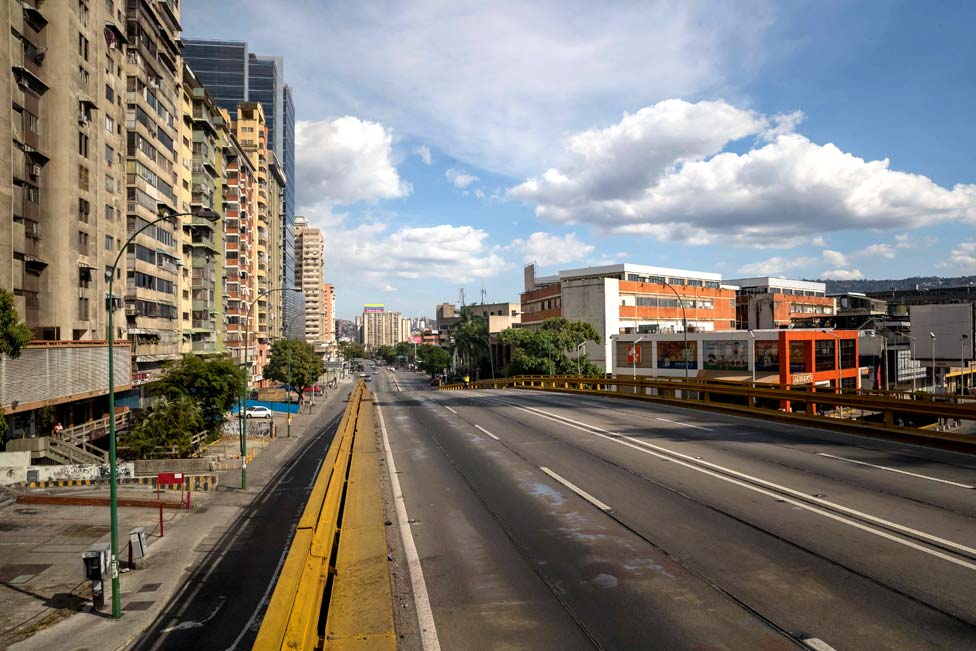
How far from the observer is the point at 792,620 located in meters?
6.96

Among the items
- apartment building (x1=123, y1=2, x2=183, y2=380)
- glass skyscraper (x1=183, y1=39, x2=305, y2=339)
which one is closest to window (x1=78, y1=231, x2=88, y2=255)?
apartment building (x1=123, y1=2, x2=183, y2=380)

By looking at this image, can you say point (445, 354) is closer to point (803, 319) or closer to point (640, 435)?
point (803, 319)

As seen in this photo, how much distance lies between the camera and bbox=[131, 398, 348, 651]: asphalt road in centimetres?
1612

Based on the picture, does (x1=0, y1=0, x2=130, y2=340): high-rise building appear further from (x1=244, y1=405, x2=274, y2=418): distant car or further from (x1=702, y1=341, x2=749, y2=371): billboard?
(x1=702, y1=341, x2=749, y2=371): billboard

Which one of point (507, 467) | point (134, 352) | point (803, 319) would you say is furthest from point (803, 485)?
point (803, 319)

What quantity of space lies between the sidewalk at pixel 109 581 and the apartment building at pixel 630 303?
62347 millimetres

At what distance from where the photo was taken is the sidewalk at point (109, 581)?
16391 mm

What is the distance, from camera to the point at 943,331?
79.0m

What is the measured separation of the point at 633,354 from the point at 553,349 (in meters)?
10.7

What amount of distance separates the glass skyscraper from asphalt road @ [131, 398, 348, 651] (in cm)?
12801

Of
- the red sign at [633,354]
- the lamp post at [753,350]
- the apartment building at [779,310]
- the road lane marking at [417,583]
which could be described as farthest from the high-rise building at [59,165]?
the apartment building at [779,310]

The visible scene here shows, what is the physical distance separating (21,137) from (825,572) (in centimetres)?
4612

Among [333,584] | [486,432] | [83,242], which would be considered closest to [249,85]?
[83,242]

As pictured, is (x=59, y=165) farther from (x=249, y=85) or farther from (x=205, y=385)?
(x=249, y=85)
